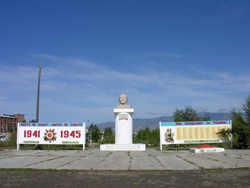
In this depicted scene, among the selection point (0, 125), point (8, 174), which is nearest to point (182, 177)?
point (8, 174)

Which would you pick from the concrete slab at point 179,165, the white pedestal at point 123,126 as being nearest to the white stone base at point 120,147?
the white pedestal at point 123,126

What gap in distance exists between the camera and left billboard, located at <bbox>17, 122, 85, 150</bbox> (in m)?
19.9

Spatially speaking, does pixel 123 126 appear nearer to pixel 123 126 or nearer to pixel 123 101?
pixel 123 126

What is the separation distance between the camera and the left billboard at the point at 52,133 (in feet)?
65.2

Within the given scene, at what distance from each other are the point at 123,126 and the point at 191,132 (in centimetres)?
529

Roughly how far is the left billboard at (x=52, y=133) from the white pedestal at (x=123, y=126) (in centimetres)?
280

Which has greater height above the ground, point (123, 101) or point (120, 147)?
point (123, 101)

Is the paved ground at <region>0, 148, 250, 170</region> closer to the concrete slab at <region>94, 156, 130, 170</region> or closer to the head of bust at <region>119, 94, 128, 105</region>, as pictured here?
the concrete slab at <region>94, 156, 130, 170</region>

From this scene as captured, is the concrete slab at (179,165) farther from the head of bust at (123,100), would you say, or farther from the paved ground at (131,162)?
the head of bust at (123,100)

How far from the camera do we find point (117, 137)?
811 inches

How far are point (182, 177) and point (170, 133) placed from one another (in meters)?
12.3

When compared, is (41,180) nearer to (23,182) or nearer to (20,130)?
(23,182)

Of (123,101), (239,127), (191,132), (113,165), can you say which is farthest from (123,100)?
(113,165)

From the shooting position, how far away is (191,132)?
63.2 ft
